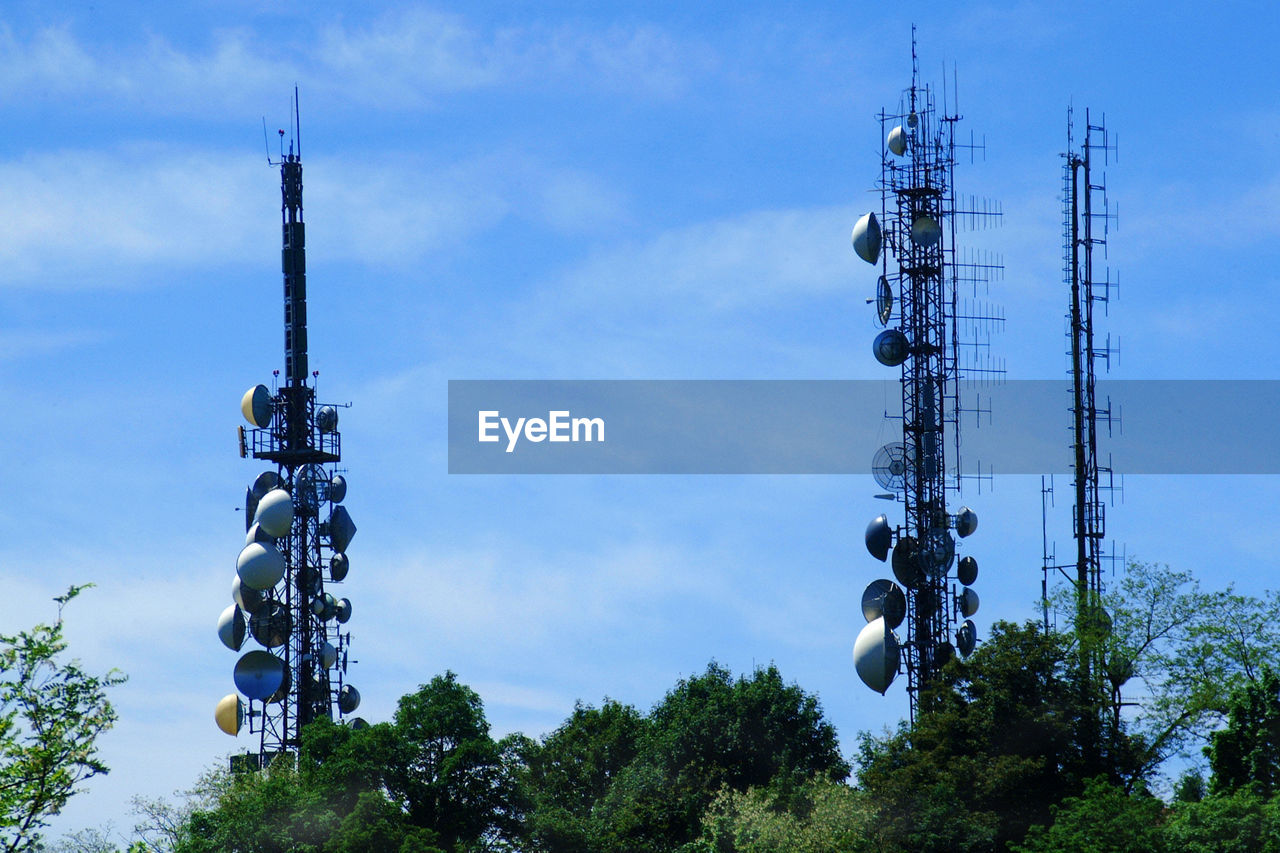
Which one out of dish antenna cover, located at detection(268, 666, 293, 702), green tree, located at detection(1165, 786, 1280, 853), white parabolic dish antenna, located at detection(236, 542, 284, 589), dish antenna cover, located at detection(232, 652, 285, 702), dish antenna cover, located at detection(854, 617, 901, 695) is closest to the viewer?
green tree, located at detection(1165, 786, 1280, 853)

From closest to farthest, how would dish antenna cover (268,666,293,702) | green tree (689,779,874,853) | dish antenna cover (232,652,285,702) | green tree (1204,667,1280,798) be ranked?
1. green tree (1204,667,1280,798)
2. green tree (689,779,874,853)
3. dish antenna cover (232,652,285,702)
4. dish antenna cover (268,666,293,702)

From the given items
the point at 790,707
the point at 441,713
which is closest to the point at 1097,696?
the point at 790,707

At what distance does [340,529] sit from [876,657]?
21295mm

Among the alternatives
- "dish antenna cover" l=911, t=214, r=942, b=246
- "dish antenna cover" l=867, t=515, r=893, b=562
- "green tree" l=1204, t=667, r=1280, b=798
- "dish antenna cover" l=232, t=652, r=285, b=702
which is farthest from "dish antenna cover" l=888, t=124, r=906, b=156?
"dish antenna cover" l=232, t=652, r=285, b=702

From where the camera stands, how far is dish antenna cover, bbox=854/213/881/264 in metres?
49.5

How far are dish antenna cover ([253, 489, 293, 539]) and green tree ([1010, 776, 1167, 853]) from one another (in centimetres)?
2526

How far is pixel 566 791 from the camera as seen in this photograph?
6794 cm

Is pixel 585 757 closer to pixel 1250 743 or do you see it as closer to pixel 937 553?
pixel 937 553

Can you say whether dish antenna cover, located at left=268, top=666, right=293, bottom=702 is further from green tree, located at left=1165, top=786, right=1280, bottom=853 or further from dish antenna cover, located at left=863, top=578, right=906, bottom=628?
green tree, located at left=1165, top=786, right=1280, bottom=853

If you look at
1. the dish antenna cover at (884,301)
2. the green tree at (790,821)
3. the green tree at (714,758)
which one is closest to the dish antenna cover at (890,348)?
the dish antenna cover at (884,301)

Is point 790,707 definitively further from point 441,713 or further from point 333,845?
point 333,845

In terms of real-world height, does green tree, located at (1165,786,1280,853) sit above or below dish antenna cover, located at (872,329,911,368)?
below

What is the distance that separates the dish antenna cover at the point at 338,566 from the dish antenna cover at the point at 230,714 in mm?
5628

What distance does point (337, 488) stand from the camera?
60156 millimetres
